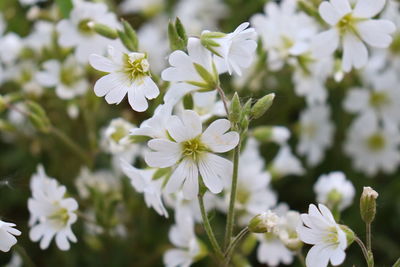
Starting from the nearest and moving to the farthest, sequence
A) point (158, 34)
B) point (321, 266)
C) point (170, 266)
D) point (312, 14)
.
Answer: point (321, 266)
point (170, 266)
point (312, 14)
point (158, 34)

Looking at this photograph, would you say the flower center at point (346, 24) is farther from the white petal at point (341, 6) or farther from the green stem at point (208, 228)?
the green stem at point (208, 228)

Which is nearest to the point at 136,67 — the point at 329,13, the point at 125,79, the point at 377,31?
the point at 125,79

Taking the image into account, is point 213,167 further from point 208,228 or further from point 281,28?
point 281,28

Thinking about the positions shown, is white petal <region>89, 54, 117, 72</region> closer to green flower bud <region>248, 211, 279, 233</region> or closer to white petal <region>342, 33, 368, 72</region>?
green flower bud <region>248, 211, 279, 233</region>

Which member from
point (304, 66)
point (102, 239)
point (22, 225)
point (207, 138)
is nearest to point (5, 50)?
point (22, 225)

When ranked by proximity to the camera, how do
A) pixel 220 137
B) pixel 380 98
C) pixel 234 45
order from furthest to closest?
pixel 380 98 → pixel 234 45 → pixel 220 137

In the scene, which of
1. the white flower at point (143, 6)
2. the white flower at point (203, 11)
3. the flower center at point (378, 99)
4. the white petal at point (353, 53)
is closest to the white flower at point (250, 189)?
the white petal at point (353, 53)

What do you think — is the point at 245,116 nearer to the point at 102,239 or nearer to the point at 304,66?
the point at 304,66
